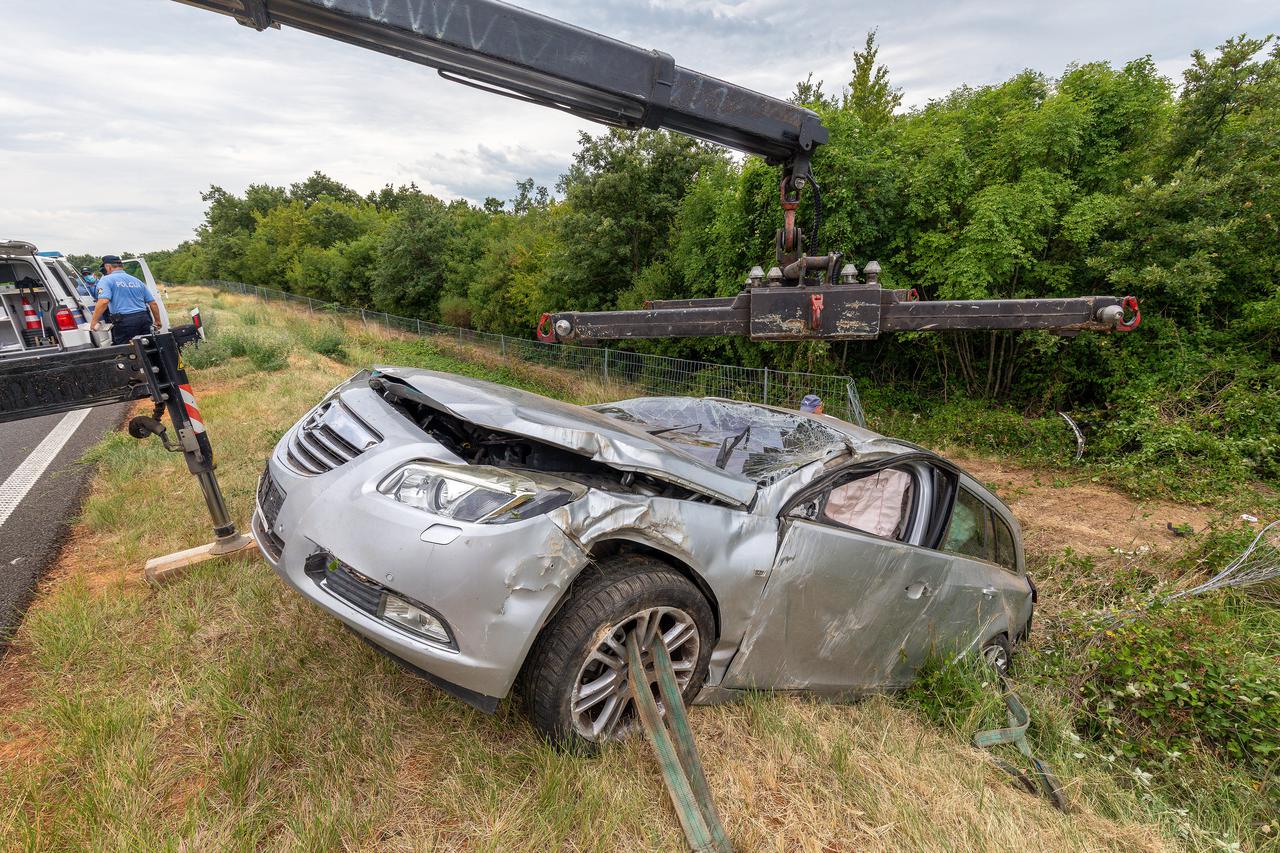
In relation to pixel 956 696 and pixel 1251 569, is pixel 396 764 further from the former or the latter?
pixel 1251 569

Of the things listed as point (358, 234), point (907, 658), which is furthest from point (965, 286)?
point (358, 234)

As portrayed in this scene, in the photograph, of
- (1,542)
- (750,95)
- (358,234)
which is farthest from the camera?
(358,234)

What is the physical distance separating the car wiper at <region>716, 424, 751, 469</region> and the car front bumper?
1.27 m

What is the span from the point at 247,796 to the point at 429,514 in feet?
3.65

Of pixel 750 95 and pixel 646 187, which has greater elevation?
pixel 646 187

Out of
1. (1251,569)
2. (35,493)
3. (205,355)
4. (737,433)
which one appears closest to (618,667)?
(737,433)

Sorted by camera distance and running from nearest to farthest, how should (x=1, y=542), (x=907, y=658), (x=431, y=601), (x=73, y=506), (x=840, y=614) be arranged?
(x=431, y=601) → (x=840, y=614) → (x=907, y=658) → (x=1, y=542) → (x=73, y=506)

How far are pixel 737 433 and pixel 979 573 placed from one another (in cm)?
145

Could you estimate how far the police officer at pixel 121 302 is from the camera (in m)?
7.31

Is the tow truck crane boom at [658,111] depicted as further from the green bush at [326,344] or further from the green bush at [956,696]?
the green bush at [326,344]

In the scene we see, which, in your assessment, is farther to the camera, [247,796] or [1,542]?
[1,542]

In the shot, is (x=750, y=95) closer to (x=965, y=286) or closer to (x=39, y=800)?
(x=39, y=800)

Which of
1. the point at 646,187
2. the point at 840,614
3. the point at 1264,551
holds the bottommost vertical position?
the point at 1264,551

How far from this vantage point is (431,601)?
69.6 inches
